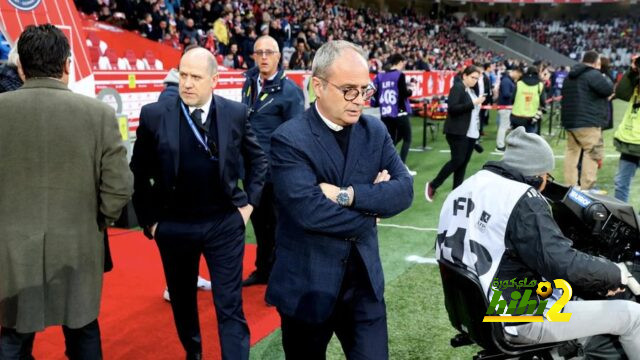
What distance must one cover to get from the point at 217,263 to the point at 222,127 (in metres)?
0.73

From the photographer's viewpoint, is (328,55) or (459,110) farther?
(459,110)

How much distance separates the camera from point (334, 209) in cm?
210

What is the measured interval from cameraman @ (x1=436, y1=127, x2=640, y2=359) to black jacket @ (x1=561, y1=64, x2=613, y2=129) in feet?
15.2

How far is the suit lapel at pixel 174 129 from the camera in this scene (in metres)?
2.87

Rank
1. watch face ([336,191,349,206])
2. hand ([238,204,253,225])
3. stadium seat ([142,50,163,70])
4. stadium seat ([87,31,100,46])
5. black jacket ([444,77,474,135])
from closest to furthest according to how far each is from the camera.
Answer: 1. watch face ([336,191,349,206])
2. hand ([238,204,253,225])
3. black jacket ([444,77,474,135])
4. stadium seat ([87,31,100,46])
5. stadium seat ([142,50,163,70])

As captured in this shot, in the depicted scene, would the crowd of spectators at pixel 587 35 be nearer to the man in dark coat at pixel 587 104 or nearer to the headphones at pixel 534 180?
the man in dark coat at pixel 587 104

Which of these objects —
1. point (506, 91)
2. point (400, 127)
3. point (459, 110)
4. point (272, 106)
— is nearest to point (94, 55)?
point (400, 127)

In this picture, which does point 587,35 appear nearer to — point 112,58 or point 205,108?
point 112,58

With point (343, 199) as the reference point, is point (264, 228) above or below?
below

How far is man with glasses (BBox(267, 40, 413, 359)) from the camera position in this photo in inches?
83.7

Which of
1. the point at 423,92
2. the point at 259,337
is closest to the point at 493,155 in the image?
the point at 423,92

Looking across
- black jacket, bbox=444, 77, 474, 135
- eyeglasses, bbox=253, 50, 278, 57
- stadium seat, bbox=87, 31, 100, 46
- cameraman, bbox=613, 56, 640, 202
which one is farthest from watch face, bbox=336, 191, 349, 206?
stadium seat, bbox=87, 31, 100, 46

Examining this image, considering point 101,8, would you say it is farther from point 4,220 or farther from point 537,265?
point 537,265

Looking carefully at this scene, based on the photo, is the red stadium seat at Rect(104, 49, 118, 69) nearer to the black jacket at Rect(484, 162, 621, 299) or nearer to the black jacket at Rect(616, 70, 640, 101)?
the black jacket at Rect(616, 70, 640, 101)
